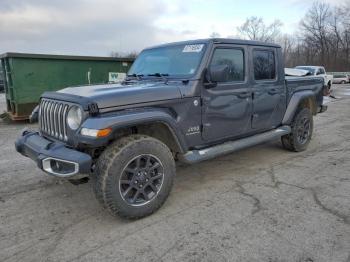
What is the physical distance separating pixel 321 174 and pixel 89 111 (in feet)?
11.5

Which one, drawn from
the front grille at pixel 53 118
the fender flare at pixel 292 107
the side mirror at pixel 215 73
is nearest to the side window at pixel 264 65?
the fender flare at pixel 292 107

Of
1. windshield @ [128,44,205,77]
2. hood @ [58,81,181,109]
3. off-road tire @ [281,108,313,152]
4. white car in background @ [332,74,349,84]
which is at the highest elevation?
windshield @ [128,44,205,77]

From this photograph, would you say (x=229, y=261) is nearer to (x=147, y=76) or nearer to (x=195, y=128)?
(x=195, y=128)

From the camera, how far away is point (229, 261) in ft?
9.14

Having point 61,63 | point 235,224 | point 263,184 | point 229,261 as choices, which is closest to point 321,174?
point 263,184

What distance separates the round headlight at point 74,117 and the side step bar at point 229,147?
1.32m

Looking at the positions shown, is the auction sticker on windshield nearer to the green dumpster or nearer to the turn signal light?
the turn signal light

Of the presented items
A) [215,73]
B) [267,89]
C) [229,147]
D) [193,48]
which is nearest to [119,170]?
[215,73]

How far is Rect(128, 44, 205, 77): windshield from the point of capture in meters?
4.21

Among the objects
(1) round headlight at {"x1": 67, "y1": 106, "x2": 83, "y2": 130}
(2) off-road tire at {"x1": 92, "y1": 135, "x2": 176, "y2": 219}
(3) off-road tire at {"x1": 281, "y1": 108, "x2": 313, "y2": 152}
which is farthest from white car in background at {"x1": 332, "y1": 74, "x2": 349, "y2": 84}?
(1) round headlight at {"x1": 67, "y1": 106, "x2": 83, "y2": 130}

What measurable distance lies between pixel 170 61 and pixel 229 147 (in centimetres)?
142

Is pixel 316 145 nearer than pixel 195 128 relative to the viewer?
No

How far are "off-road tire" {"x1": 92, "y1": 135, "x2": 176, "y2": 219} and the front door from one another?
0.92m

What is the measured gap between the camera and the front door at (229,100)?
4.20 meters
